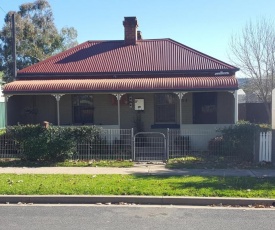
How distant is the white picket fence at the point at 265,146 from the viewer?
501 inches

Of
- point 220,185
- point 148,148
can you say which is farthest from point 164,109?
point 220,185

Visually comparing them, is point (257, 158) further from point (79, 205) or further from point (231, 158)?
point (79, 205)

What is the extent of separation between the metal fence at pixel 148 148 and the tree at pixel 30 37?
28.4m

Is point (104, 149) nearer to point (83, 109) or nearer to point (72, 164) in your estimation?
point (72, 164)

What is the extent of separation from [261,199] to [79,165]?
650 centimetres

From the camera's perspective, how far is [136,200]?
27.6 ft

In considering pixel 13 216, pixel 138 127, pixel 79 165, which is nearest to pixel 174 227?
pixel 13 216

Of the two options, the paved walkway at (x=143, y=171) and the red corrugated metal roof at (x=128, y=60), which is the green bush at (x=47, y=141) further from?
the red corrugated metal roof at (x=128, y=60)

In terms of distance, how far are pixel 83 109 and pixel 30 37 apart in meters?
25.0

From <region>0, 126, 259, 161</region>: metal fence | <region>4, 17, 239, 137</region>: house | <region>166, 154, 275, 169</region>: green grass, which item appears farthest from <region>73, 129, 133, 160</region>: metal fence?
<region>4, 17, 239, 137</region>: house

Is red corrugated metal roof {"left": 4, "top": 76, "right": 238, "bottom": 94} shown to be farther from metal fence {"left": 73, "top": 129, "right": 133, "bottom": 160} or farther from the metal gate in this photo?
the metal gate

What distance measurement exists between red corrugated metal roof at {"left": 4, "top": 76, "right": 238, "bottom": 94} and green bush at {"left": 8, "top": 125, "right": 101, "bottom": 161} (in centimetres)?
397

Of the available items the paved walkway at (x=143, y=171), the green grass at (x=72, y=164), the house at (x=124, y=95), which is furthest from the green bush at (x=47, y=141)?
the house at (x=124, y=95)

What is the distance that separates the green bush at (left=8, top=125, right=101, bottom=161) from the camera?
43.7 feet
